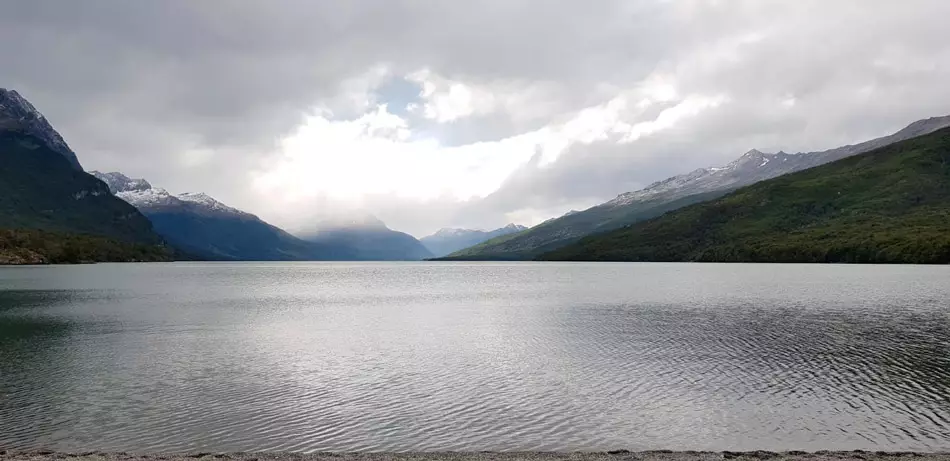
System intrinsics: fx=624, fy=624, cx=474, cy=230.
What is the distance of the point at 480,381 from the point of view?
3809 cm

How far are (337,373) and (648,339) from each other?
27.9m

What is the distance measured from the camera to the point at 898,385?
35.5 meters

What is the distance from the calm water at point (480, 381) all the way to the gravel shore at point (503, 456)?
57.9 inches

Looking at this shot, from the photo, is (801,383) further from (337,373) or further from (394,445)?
(337,373)

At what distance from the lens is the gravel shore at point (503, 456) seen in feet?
74.3

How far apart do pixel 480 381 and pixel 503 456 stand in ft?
48.5

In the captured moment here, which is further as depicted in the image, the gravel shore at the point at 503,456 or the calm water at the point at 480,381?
the calm water at the point at 480,381

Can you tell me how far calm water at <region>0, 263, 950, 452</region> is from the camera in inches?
1054

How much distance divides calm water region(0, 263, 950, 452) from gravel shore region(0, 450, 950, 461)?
57.9 inches

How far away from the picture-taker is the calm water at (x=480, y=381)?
26.8 metres

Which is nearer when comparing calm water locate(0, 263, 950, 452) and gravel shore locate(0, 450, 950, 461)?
gravel shore locate(0, 450, 950, 461)

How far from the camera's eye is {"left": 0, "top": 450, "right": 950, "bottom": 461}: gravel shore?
2264cm

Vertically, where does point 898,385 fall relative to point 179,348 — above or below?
below

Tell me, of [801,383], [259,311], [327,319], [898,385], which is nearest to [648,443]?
[801,383]
